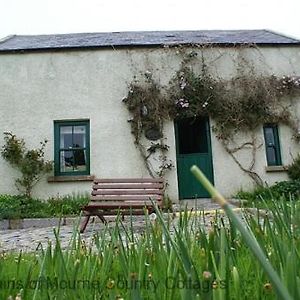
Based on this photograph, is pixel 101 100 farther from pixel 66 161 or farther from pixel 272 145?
pixel 272 145

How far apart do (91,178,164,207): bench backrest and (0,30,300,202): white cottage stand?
3.67 meters

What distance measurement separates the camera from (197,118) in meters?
12.0

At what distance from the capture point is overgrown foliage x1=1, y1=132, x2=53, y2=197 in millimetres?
10883

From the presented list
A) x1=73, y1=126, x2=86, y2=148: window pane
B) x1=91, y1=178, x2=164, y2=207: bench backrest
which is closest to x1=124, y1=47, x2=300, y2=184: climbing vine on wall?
x1=73, y1=126, x2=86, y2=148: window pane

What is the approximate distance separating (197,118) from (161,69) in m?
1.82

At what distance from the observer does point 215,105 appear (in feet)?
38.3

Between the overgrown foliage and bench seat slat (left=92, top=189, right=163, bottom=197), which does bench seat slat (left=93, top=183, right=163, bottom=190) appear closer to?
bench seat slat (left=92, top=189, right=163, bottom=197)

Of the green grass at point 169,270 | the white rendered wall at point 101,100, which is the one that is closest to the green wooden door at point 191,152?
the white rendered wall at point 101,100

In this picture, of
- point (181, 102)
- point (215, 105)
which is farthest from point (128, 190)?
point (215, 105)

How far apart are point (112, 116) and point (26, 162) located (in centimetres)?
269

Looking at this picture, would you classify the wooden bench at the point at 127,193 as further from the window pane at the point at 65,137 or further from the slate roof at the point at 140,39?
the slate roof at the point at 140,39

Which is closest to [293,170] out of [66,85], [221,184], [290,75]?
[221,184]

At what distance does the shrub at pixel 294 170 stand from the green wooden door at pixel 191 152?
2198mm

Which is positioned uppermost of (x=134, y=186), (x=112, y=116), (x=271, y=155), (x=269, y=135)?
(x=112, y=116)
